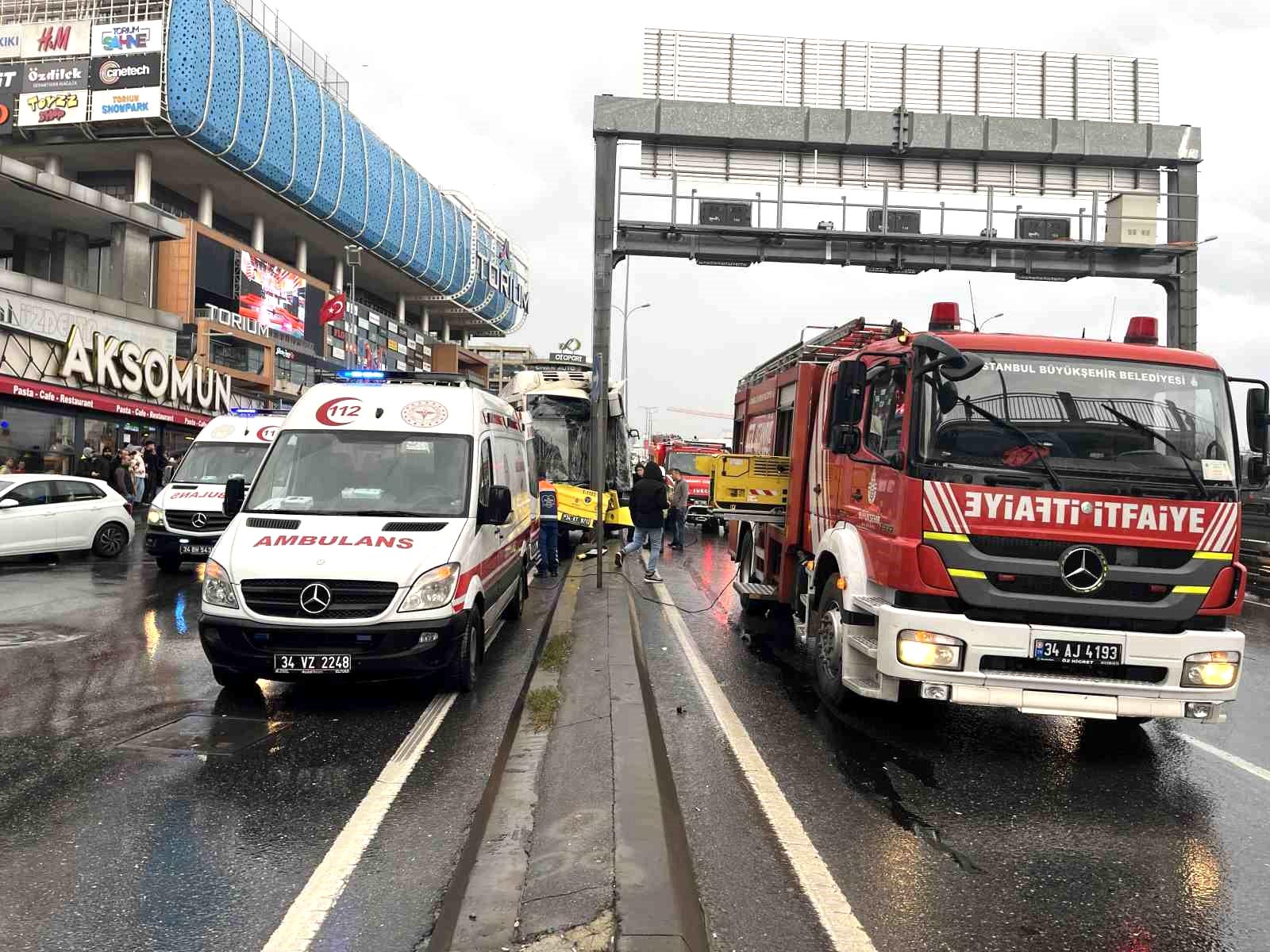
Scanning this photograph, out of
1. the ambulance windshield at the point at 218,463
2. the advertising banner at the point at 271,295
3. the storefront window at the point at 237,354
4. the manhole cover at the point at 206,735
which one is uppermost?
the advertising banner at the point at 271,295

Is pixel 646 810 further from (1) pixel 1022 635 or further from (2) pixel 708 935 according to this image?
(1) pixel 1022 635

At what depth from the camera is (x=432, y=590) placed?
6.45 m

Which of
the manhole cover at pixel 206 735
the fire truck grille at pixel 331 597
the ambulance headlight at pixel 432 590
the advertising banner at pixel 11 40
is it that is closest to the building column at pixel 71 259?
the advertising banner at pixel 11 40

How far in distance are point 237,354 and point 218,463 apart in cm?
3731

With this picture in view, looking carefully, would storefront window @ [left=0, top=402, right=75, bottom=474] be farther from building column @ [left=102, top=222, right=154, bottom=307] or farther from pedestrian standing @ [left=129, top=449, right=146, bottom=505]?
building column @ [left=102, top=222, right=154, bottom=307]

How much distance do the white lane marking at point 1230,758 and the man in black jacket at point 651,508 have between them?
25.4 ft

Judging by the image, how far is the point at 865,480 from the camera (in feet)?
21.3

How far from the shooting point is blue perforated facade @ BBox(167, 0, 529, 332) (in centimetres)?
4072

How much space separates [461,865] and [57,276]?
137 ft

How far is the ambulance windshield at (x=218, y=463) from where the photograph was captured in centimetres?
1362

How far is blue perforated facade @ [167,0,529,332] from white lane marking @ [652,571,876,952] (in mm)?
42495

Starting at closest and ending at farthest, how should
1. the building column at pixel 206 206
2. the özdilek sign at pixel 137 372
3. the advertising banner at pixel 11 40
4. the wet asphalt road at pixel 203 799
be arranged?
1. the wet asphalt road at pixel 203 799
2. the özdilek sign at pixel 137 372
3. the advertising banner at pixel 11 40
4. the building column at pixel 206 206

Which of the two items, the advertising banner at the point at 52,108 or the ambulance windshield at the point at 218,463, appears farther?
the advertising banner at the point at 52,108

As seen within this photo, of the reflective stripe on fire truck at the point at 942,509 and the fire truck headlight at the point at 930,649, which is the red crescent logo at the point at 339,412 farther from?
the fire truck headlight at the point at 930,649
